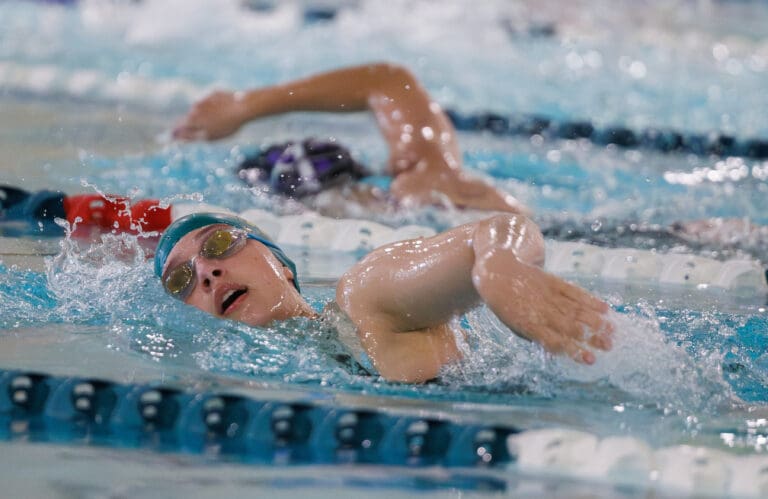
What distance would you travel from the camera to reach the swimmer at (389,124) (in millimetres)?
3537

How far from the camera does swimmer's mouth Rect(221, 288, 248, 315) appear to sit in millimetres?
2220

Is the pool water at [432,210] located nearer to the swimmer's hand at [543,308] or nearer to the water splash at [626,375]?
the water splash at [626,375]

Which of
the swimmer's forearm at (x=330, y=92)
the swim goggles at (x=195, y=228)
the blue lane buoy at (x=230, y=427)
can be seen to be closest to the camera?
the blue lane buoy at (x=230, y=427)

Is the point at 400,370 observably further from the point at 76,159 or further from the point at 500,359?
the point at 76,159

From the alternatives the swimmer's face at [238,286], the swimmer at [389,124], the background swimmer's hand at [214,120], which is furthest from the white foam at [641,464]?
the background swimmer's hand at [214,120]

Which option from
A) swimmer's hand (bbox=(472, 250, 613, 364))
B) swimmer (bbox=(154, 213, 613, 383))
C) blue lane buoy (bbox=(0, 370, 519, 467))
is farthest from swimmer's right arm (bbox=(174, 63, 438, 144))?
swimmer's hand (bbox=(472, 250, 613, 364))

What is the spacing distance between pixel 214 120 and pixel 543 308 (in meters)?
2.07

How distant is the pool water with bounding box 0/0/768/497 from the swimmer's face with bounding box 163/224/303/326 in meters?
0.06

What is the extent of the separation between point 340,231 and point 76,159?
4.90ft

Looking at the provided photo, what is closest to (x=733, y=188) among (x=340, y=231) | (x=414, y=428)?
(x=340, y=231)

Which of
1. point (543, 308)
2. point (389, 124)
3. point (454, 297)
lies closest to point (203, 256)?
point (454, 297)

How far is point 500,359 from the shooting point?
2.21 metres

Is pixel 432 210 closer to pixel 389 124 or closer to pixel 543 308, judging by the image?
pixel 389 124

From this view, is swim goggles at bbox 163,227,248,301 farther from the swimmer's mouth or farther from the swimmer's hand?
the swimmer's hand
